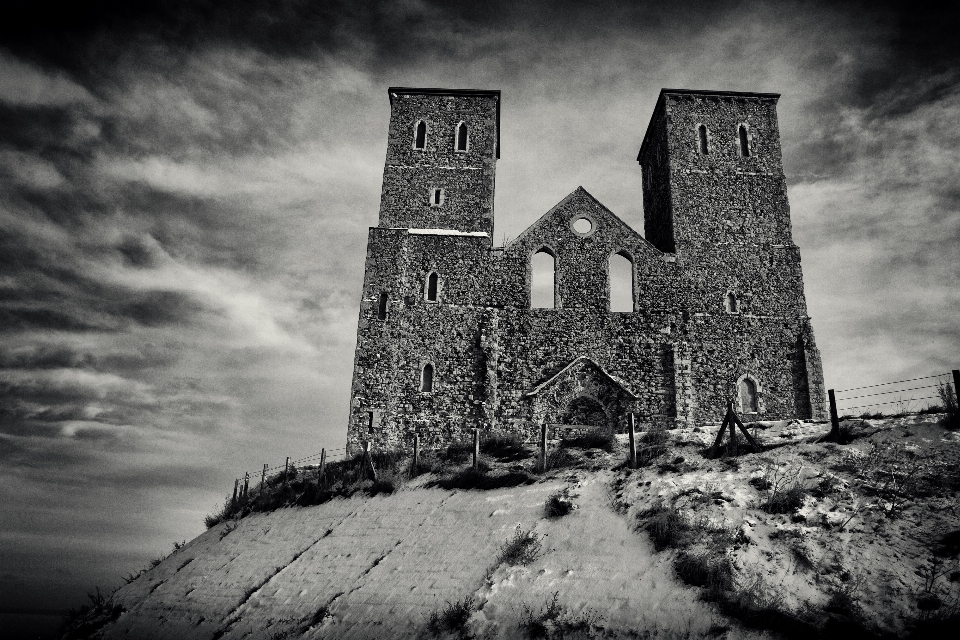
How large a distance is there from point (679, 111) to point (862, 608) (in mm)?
25880

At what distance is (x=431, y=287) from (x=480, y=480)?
11613 millimetres

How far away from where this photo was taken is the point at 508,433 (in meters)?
24.8

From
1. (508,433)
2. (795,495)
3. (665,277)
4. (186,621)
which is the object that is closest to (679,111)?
(665,277)

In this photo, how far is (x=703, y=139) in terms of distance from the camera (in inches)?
1224

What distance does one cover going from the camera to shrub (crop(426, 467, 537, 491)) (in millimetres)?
17500

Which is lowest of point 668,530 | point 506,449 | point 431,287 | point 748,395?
point 668,530

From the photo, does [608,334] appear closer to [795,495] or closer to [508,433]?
[508,433]

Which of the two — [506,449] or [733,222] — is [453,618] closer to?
[506,449]

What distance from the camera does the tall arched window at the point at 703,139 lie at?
30781 millimetres

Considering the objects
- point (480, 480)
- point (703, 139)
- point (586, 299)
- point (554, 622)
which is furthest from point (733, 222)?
point (554, 622)

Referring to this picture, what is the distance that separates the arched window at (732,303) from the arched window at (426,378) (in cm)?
1239

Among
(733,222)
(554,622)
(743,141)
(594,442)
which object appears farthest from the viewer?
(743,141)

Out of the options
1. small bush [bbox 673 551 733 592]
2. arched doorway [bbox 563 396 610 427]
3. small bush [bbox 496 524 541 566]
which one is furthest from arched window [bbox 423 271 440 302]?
small bush [bbox 673 551 733 592]

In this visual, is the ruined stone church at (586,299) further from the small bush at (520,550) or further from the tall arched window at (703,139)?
the small bush at (520,550)
